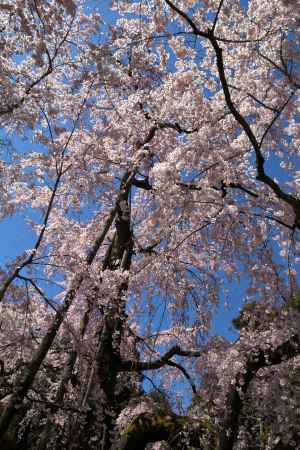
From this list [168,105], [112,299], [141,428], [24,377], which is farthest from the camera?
[168,105]

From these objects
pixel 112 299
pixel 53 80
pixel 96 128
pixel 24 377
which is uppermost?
pixel 96 128

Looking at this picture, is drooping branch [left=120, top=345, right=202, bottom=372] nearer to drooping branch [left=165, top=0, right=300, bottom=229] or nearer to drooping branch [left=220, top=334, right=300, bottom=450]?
drooping branch [left=220, top=334, right=300, bottom=450]

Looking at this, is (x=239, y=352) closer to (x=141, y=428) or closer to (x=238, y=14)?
(x=141, y=428)

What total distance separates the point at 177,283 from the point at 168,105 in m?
3.57

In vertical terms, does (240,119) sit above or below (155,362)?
above

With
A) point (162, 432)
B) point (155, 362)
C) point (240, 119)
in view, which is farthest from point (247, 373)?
point (240, 119)

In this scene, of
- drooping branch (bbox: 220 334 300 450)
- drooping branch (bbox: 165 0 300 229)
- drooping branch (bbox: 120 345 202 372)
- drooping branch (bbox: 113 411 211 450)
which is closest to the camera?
drooping branch (bbox: 165 0 300 229)

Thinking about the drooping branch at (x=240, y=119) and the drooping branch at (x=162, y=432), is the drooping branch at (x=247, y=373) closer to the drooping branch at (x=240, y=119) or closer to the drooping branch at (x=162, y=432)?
the drooping branch at (x=162, y=432)

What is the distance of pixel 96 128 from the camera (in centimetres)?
1027

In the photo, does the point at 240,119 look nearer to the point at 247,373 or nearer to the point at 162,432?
the point at 162,432

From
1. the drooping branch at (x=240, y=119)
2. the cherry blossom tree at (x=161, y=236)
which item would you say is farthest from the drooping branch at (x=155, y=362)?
the drooping branch at (x=240, y=119)

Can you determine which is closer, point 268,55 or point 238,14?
point 268,55

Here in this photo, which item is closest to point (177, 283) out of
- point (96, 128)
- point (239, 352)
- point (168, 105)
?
point (239, 352)

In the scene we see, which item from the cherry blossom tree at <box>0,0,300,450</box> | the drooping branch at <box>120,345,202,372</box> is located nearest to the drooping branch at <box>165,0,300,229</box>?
the cherry blossom tree at <box>0,0,300,450</box>
